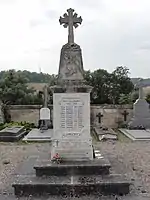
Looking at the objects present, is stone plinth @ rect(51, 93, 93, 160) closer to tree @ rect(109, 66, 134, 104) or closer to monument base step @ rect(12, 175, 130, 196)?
monument base step @ rect(12, 175, 130, 196)

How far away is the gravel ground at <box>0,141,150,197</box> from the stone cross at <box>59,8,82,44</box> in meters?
2.96

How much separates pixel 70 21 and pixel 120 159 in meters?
4.12

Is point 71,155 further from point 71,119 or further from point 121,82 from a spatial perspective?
point 121,82

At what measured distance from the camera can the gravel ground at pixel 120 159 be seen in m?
7.18

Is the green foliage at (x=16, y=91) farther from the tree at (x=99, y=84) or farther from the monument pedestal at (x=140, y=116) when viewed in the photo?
the monument pedestal at (x=140, y=116)

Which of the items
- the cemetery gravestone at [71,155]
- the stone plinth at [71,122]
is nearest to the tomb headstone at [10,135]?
the cemetery gravestone at [71,155]

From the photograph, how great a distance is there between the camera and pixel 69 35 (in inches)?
301

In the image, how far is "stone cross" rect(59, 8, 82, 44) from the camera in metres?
7.62

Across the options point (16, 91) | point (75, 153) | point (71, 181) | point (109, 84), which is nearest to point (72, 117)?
point (75, 153)

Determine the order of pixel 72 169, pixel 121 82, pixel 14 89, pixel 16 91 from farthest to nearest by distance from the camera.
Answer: pixel 121 82 → pixel 14 89 → pixel 16 91 → pixel 72 169

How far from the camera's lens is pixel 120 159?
966cm

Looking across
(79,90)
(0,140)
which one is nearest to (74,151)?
(79,90)

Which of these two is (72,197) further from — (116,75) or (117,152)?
(116,75)

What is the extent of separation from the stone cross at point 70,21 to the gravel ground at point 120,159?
296 cm
